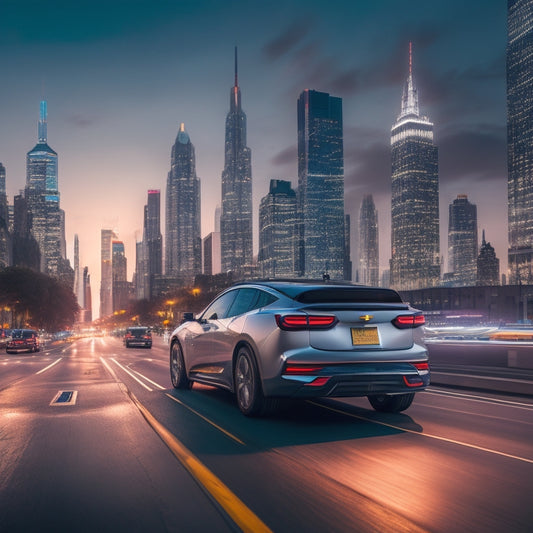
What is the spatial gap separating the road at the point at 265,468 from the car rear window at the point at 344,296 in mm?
1487

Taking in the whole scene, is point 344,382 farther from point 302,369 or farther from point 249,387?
point 249,387


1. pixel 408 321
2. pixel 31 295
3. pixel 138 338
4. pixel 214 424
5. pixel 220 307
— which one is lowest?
pixel 138 338

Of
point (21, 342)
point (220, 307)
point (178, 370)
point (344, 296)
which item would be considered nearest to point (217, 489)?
point (344, 296)

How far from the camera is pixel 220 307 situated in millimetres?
9430

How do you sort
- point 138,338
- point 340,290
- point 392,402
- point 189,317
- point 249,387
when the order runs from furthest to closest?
point 138,338 < point 189,317 < point 392,402 < point 249,387 < point 340,290

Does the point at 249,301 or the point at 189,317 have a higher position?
the point at 249,301

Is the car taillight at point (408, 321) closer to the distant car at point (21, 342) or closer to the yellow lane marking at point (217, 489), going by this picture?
the yellow lane marking at point (217, 489)

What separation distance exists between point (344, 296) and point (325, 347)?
2.58 feet

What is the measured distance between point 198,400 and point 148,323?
7097 inches

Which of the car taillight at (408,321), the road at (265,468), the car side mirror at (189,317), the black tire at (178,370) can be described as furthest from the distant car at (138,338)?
the car taillight at (408,321)

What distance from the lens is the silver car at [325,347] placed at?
670 centimetres

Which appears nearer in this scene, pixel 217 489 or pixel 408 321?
pixel 217 489

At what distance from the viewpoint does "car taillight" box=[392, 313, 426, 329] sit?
7.14 metres

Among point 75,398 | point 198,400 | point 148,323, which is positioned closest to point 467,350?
point 198,400
